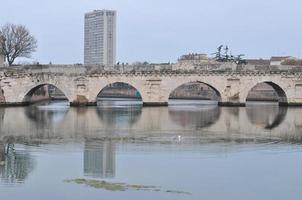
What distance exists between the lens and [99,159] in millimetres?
18750

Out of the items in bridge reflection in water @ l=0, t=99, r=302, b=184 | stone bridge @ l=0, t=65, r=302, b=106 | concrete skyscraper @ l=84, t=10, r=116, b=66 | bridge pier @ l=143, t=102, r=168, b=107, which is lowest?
bridge pier @ l=143, t=102, r=168, b=107

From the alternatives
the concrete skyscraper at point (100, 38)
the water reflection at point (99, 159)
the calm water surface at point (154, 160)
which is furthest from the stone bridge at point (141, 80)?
the concrete skyscraper at point (100, 38)

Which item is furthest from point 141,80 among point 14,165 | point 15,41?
point 14,165

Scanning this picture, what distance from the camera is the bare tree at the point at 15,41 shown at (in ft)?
209

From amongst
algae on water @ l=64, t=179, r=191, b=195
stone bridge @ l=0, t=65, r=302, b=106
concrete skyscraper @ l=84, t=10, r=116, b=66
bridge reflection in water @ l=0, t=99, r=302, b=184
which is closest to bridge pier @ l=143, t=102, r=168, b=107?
stone bridge @ l=0, t=65, r=302, b=106

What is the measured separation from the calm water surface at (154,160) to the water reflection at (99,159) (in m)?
0.02

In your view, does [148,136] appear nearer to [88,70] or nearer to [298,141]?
[298,141]

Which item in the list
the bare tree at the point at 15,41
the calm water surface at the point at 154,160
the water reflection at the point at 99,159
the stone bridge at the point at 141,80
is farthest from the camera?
the bare tree at the point at 15,41

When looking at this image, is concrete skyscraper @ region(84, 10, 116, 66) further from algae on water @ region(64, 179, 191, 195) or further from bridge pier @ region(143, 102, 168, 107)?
algae on water @ region(64, 179, 191, 195)

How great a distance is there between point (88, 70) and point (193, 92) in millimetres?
49537

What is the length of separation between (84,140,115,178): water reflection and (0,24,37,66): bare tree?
42784 millimetres

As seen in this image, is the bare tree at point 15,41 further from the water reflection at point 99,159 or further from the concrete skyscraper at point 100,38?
the concrete skyscraper at point 100,38

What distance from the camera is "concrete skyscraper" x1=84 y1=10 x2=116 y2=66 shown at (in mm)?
160762

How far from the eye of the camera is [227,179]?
15602mm
